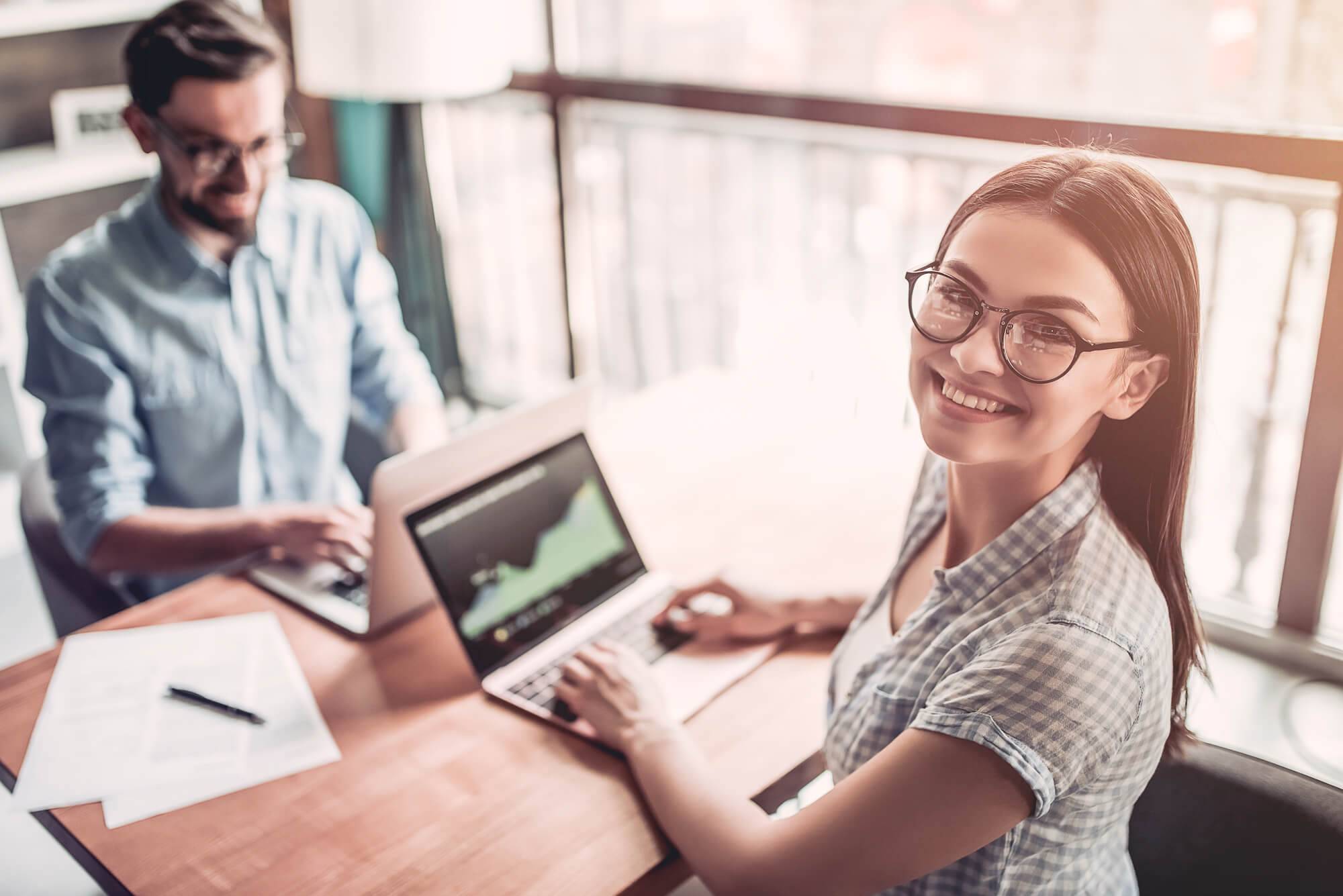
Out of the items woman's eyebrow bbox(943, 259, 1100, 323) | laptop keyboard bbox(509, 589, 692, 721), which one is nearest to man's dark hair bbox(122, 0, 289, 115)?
laptop keyboard bbox(509, 589, 692, 721)

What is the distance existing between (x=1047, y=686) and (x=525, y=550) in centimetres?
77

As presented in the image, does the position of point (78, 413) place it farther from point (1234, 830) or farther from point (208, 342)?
point (1234, 830)

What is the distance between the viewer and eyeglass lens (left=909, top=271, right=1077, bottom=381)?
1.02 meters

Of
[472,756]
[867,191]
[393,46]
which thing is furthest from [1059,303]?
[867,191]

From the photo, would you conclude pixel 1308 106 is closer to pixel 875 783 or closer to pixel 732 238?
pixel 732 238

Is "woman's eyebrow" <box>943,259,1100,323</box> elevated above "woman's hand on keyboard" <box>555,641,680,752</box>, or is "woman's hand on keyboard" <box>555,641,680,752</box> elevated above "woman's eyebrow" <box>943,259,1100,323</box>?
"woman's eyebrow" <box>943,259,1100,323</box>

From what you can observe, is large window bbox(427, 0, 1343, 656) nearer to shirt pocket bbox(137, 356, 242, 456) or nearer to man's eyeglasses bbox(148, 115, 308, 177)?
man's eyeglasses bbox(148, 115, 308, 177)

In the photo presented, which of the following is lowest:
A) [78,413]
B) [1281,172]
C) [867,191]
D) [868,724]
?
[868,724]

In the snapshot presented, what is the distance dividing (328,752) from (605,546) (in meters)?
0.48

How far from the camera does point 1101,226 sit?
1003 mm

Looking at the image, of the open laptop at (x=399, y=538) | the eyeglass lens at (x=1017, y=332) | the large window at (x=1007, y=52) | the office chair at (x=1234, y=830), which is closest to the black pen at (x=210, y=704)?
the open laptop at (x=399, y=538)

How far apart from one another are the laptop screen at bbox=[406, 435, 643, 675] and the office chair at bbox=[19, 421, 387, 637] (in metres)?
0.67

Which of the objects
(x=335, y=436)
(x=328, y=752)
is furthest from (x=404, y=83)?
(x=328, y=752)

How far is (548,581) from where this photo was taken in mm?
1532
